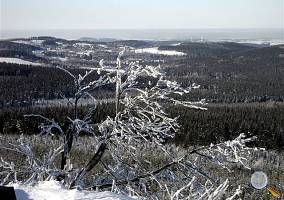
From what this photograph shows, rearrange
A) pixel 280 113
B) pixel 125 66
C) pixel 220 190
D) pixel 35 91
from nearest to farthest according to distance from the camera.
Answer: pixel 220 190
pixel 125 66
pixel 280 113
pixel 35 91

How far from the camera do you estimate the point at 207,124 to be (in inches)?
4614

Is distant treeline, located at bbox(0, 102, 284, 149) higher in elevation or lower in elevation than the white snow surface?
lower

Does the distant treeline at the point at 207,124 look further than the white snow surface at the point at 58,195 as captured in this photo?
Yes

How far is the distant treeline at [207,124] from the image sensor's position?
354ft

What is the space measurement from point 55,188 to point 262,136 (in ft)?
358

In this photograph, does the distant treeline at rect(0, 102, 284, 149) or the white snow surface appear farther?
the distant treeline at rect(0, 102, 284, 149)

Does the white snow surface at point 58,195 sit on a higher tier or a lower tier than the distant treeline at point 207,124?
higher

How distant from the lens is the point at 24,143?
15.8 meters

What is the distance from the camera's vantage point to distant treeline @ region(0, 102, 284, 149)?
107812 mm

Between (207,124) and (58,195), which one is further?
(207,124)

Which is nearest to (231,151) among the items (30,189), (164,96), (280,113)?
(164,96)

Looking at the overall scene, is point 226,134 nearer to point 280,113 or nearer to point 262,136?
point 262,136

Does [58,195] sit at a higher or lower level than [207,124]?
higher

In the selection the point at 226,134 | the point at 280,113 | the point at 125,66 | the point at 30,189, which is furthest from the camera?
the point at 280,113
